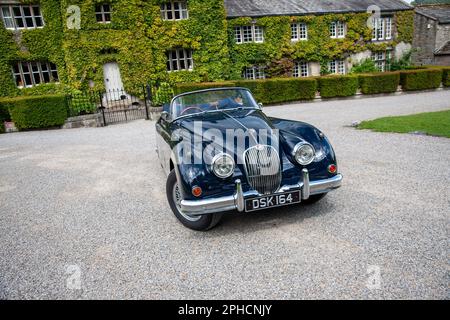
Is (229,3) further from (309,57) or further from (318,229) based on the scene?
(318,229)

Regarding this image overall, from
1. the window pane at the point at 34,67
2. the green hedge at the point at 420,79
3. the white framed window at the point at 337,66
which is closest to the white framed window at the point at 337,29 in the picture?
the white framed window at the point at 337,66

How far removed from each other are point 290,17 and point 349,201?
76.1 ft

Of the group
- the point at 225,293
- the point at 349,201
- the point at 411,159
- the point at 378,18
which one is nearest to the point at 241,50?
the point at 378,18

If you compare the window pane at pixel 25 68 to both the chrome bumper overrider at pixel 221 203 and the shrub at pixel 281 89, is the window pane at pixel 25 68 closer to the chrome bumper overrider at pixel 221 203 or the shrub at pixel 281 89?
the shrub at pixel 281 89

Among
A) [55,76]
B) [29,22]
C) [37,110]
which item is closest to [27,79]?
[55,76]

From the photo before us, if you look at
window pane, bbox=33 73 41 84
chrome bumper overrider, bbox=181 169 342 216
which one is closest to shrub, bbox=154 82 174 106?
window pane, bbox=33 73 41 84

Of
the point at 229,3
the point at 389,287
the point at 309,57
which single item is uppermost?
the point at 229,3

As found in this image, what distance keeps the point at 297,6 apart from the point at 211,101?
24.0 meters

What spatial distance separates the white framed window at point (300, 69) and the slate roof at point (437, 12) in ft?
48.4

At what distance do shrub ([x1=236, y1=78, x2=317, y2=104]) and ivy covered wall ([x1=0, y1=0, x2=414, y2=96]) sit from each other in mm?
6033

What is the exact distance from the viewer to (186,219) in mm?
4180

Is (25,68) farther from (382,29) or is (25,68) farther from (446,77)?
(382,29)

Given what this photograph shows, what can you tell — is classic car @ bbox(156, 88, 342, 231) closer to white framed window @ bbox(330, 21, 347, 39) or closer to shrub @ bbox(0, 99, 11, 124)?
shrub @ bbox(0, 99, 11, 124)

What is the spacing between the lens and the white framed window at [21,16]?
19.2 m
